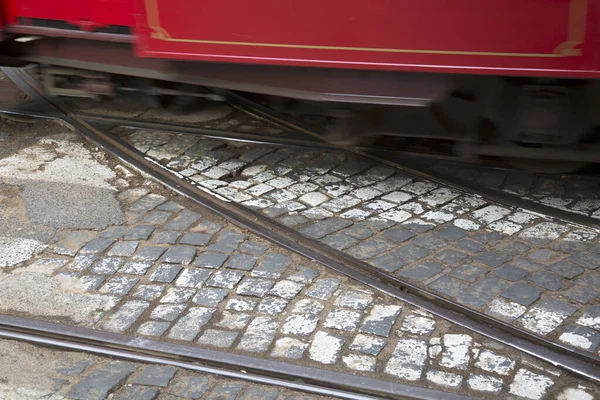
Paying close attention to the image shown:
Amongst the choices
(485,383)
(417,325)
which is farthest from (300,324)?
(485,383)

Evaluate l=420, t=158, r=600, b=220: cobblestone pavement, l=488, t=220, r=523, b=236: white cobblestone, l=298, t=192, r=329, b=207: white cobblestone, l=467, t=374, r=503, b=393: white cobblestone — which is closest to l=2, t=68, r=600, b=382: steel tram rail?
l=467, t=374, r=503, b=393: white cobblestone

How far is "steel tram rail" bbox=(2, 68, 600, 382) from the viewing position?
351 cm

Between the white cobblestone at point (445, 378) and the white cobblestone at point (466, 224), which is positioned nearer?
the white cobblestone at point (445, 378)

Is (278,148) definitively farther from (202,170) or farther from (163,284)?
(163,284)

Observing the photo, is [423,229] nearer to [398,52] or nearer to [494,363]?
[398,52]

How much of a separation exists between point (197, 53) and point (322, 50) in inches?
34.2

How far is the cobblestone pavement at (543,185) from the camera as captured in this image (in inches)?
191

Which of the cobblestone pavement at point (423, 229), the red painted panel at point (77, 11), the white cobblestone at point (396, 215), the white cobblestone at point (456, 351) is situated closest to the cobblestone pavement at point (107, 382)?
the white cobblestone at point (456, 351)

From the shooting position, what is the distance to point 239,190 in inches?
204

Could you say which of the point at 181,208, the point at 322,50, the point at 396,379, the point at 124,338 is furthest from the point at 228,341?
the point at 322,50

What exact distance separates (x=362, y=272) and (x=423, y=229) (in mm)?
624

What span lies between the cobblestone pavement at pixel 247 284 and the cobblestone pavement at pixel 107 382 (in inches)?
9.3

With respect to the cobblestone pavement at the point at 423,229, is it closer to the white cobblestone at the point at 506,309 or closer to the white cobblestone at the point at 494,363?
the white cobblestone at the point at 506,309

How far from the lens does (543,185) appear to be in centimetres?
507
